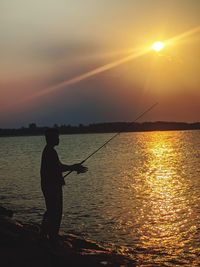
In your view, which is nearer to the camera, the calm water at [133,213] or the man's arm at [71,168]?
the man's arm at [71,168]

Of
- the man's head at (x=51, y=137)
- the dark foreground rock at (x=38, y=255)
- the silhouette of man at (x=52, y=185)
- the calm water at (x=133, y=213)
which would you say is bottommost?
the calm water at (x=133, y=213)

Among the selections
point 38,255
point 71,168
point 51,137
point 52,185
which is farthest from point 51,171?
point 38,255

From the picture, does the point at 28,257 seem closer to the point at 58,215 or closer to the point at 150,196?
the point at 58,215

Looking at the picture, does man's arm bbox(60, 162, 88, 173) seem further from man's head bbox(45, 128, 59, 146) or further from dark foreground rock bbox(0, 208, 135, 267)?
dark foreground rock bbox(0, 208, 135, 267)

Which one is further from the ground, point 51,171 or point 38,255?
point 51,171

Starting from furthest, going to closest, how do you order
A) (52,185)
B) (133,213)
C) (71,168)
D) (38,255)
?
(133,213), (71,168), (52,185), (38,255)

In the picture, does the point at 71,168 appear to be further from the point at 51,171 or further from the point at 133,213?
the point at 133,213

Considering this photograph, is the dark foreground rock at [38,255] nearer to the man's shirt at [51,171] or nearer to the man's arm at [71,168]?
the man's shirt at [51,171]

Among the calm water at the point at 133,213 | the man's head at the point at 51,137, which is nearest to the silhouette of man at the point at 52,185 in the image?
the man's head at the point at 51,137

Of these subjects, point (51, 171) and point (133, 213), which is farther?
point (133, 213)

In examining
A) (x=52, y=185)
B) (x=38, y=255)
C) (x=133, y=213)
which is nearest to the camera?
(x=38, y=255)

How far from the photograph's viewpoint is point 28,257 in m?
8.46

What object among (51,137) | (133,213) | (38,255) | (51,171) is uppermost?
(51,137)

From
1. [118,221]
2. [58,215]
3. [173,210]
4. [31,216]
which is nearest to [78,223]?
[118,221]
